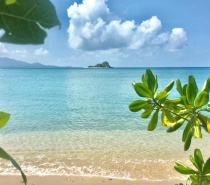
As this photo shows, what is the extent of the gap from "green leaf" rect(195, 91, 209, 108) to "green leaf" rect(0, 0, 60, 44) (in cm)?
104

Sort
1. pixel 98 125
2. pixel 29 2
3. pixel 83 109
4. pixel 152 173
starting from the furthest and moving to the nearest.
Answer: pixel 83 109, pixel 98 125, pixel 152 173, pixel 29 2

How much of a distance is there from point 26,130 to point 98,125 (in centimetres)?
298

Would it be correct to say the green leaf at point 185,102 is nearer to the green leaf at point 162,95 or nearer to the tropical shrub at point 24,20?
the green leaf at point 162,95

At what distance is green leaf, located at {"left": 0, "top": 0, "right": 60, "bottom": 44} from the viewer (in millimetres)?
166

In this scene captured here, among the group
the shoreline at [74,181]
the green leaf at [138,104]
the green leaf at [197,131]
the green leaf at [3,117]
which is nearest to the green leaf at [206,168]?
the green leaf at [197,131]

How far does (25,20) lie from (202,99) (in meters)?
1.05

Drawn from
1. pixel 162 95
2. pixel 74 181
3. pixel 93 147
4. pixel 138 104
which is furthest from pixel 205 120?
pixel 93 147

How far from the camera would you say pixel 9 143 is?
32.6 feet

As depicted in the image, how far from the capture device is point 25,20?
0.17 meters

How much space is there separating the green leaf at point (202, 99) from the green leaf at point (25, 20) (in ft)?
3.40

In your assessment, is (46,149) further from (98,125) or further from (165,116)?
(165,116)

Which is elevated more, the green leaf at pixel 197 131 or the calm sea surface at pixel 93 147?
the green leaf at pixel 197 131

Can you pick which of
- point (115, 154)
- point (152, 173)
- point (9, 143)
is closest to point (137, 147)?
point (115, 154)

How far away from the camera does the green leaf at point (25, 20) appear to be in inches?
6.5
